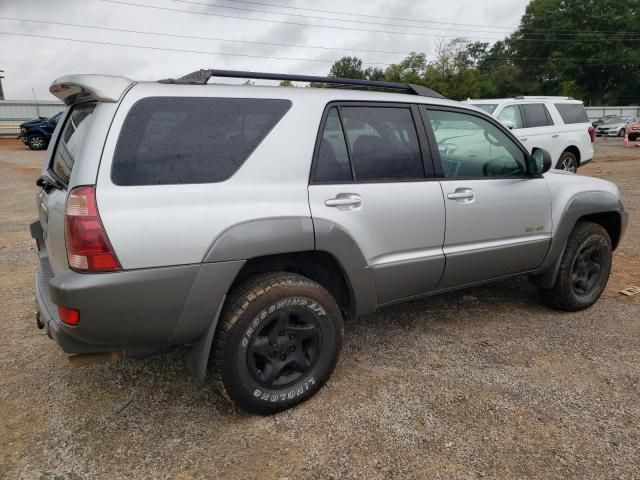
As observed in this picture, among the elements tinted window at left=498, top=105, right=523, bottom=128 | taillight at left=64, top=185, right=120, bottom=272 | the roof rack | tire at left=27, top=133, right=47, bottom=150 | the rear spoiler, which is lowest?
tire at left=27, top=133, right=47, bottom=150

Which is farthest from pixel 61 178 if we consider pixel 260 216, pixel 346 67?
pixel 346 67

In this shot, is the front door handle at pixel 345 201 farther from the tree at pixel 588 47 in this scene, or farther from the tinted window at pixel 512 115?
the tree at pixel 588 47

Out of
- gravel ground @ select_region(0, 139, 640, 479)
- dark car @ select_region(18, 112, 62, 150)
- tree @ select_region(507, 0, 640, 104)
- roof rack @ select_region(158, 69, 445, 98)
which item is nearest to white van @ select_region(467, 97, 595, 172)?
gravel ground @ select_region(0, 139, 640, 479)

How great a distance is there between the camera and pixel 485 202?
3.25m

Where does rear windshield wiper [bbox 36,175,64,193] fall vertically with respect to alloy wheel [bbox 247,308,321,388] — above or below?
above

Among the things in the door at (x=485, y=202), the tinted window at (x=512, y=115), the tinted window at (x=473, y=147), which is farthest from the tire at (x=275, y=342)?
the tinted window at (x=512, y=115)

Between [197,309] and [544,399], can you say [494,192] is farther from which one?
[197,309]

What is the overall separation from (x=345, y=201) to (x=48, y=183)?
5.38 feet

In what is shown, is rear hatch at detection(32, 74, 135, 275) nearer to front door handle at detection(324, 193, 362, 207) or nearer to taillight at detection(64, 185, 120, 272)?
taillight at detection(64, 185, 120, 272)

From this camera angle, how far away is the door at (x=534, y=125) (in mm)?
9031

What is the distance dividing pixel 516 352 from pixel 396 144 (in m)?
1.62

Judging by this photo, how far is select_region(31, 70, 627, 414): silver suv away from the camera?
213 centimetres

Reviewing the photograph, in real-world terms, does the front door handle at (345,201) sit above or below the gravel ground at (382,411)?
above

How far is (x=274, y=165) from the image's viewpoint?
2494 mm
